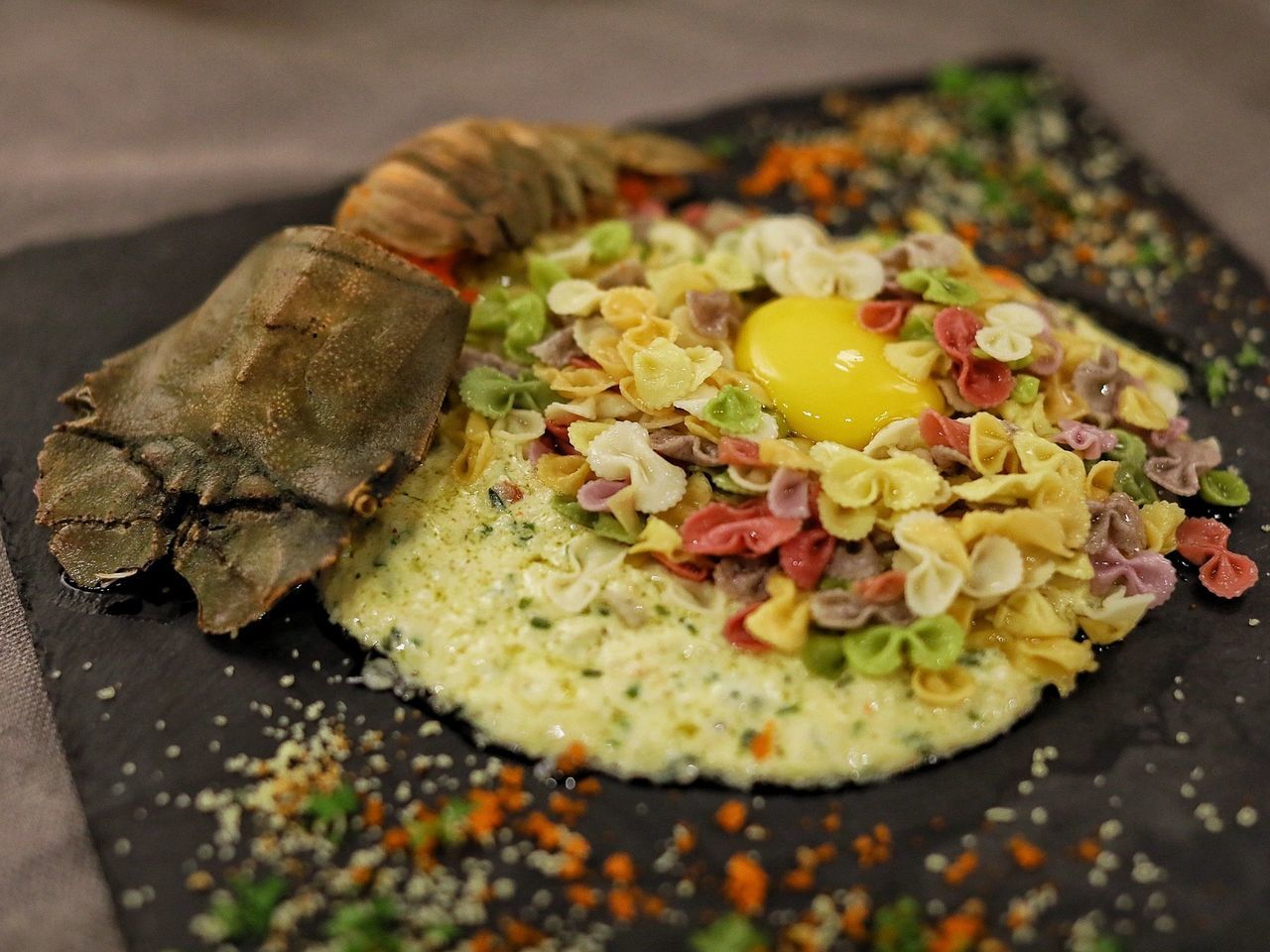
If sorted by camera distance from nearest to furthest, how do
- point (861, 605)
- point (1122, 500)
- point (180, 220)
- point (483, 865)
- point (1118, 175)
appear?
1. point (483, 865)
2. point (861, 605)
3. point (1122, 500)
4. point (180, 220)
5. point (1118, 175)

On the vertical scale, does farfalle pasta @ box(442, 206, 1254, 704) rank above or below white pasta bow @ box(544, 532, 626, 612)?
above

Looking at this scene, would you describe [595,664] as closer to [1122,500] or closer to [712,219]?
[1122,500]

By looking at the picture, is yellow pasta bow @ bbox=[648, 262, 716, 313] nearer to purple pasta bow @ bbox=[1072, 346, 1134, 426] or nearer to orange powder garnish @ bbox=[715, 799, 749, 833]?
purple pasta bow @ bbox=[1072, 346, 1134, 426]

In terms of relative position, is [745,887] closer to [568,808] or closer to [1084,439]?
[568,808]

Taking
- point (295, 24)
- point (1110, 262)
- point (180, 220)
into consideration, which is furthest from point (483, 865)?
point (295, 24)

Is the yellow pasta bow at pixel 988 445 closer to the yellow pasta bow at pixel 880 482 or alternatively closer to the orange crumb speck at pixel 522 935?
the yellow pasta bow at pixel 880 482

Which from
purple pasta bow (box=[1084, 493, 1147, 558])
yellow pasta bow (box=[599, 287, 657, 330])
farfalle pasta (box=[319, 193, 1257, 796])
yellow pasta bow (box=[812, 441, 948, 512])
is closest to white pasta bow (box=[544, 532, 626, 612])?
farfalle pasta (box=[319, 193, 1257, 796])

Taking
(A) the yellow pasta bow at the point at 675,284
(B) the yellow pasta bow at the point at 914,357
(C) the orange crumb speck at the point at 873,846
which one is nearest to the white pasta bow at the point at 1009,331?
(B) the yellow pasta bow at the point at 914,357
